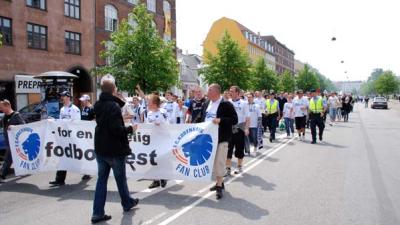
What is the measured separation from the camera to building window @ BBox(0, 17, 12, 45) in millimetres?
26995

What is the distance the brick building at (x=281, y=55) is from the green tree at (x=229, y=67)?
248 feet

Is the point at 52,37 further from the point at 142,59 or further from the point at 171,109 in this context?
the point at 171,109

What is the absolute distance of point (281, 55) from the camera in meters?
132

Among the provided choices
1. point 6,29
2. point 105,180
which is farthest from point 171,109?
point 6,29

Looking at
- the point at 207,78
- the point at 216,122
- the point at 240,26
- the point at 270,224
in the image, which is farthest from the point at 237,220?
the point at 240,26

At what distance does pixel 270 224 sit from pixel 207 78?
40.2 metres

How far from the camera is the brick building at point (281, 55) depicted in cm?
12175

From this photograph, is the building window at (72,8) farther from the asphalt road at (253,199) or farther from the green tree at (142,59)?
the asphalt road at (253,199)

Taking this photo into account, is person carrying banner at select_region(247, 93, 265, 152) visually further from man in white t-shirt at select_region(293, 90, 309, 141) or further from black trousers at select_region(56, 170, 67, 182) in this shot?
black trousers at select_region(56, 170, 67, 182)

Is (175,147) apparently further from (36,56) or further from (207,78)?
(207,78)

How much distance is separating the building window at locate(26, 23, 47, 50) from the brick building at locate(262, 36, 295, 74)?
93855mm

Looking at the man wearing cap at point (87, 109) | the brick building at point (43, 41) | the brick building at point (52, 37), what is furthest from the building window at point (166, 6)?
Answer: the man wearing cap at point (87, 109)

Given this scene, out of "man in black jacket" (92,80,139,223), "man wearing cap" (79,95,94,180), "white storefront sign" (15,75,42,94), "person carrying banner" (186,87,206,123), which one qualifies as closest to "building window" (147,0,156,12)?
"white storefront sign" (15,75,42,94)

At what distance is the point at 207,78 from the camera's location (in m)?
46.2
